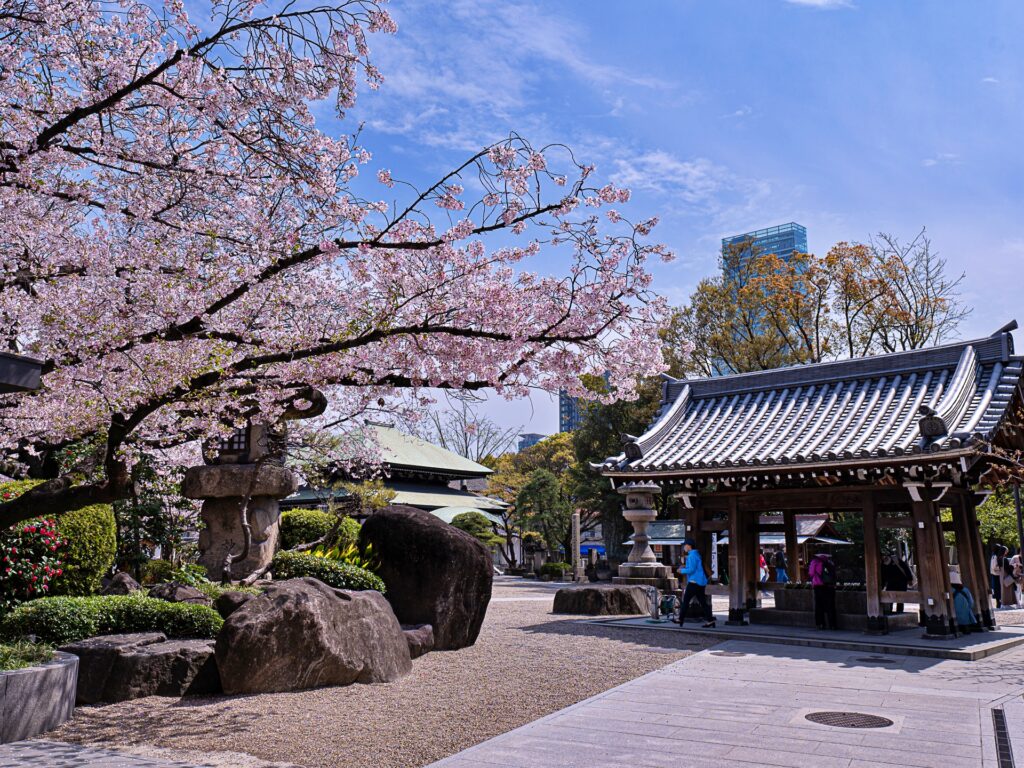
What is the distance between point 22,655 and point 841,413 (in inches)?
539

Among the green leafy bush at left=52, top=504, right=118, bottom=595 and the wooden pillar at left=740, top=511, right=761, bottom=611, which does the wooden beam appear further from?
the green leafy bush at left=52, top=504, right=118, bottom=595

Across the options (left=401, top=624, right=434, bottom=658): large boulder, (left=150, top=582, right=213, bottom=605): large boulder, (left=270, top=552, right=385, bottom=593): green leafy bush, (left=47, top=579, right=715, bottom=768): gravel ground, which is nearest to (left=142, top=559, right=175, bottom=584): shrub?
(left=150, top=582, right=213, bottom=605): large boulder

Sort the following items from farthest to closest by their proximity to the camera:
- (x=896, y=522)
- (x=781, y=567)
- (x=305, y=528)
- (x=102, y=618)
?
1. (x=781, y=567)
2. (x=305, y=528)
3. (x=896, y=522)
4. (x=102, y=618)

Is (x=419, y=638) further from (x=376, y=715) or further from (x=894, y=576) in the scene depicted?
(x=894, y=576)

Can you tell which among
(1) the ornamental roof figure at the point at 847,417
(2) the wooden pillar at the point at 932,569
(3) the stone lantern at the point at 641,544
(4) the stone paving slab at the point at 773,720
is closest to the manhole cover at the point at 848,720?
(4) the stone paving slab at the point at 773,720

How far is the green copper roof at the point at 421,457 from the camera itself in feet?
112

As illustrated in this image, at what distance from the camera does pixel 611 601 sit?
1688cm

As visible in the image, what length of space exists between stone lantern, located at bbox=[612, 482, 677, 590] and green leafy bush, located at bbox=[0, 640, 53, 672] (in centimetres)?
1148

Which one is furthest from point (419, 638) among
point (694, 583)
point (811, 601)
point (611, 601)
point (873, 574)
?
point (811, 601)

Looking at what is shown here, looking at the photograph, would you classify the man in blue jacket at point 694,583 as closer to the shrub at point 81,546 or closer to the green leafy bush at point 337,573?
the green leafy bush at point 337,573

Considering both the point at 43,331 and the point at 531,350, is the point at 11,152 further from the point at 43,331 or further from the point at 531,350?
the point at 531,350

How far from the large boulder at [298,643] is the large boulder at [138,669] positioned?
13.0 inches

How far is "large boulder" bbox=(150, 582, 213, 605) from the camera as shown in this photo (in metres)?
10.2

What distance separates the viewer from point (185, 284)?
708 centimetres
